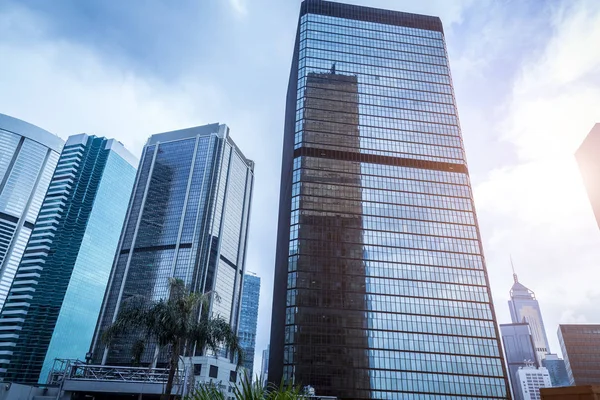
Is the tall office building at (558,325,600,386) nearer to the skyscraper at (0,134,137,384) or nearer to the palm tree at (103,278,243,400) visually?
the palm tree at (103,278,243,400)

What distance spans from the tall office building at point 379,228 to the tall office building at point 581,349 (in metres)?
102

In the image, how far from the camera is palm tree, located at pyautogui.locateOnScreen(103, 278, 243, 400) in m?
25.2

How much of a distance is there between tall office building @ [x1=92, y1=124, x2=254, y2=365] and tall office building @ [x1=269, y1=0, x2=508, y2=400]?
6729 centimetres

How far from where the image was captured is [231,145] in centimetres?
18850

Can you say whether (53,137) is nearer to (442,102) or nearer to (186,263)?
(186,263)

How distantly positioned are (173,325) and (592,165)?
14680 cm

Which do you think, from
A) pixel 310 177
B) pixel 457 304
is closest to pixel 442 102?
pixel 310 177

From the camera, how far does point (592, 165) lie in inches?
5177

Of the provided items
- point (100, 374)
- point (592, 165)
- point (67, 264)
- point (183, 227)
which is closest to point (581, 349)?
point (592, 165)

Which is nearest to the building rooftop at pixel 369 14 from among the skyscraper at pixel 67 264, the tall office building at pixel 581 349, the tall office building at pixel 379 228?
the tall office building at pixel 379 228

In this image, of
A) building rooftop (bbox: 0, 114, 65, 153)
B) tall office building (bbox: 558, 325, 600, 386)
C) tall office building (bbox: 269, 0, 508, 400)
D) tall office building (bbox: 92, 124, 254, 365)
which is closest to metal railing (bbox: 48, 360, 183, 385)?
tall office building (bbox: 269, 0, 508, 400)

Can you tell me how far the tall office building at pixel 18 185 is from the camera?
169250 millimetres

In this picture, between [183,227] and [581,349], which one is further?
[183,227]

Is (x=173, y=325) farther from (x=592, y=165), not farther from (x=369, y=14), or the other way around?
(x=592, y=165)
